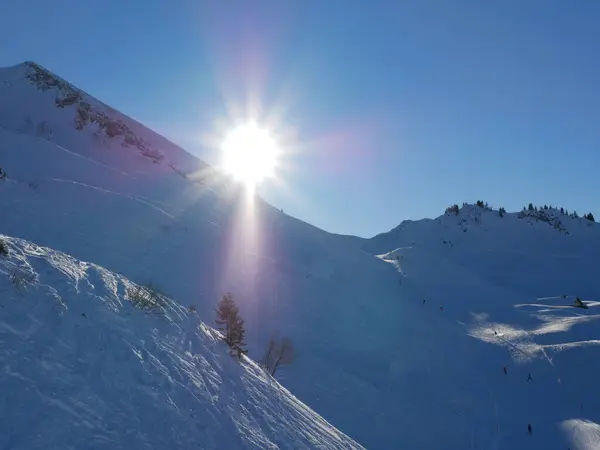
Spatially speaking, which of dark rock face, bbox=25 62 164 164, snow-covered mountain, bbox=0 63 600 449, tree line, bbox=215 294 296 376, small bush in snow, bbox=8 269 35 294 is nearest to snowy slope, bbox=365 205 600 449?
snow-covered mountain, bbox=0 63 600 449

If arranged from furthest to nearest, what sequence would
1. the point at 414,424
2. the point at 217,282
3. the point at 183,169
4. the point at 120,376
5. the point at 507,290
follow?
the point at 183,169, the point at 507,290, the point at 217,282, the point at 414,424, the point at 120,376

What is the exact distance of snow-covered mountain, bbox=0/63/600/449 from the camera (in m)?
17.2

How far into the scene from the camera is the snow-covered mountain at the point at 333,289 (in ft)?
56.3

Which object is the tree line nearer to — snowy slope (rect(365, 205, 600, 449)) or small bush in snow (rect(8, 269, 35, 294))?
small bush in snow (rect(8, 269, 35, 294))

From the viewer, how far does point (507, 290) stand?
32656 mm

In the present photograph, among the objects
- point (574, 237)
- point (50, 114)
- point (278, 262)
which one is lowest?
point (278, 262)

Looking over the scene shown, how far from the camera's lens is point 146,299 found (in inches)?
332

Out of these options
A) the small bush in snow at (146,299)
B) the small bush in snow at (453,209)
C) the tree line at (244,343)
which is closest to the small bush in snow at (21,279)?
the small bush in snow at (146,299)

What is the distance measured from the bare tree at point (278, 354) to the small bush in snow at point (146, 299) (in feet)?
27.9

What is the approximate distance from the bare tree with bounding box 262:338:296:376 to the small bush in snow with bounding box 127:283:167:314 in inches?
335

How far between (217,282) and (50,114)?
21.1m

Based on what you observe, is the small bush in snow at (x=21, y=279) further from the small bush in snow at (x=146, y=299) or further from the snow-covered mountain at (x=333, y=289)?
the small bush in snow at (x=146, y=299)

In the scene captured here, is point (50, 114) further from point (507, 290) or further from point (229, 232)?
point (507, 290)

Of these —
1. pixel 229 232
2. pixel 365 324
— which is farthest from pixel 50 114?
pixel 365 324
